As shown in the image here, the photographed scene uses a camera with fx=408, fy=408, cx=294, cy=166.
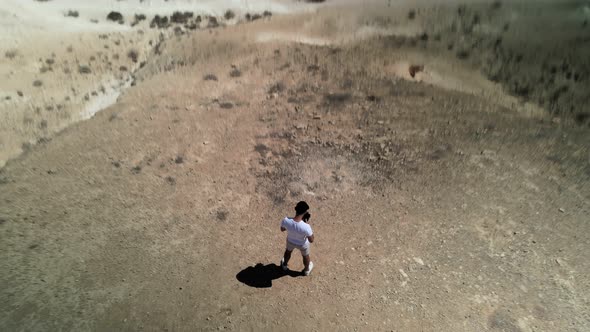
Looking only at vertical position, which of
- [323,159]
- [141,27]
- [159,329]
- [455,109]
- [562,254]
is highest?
[141,27]

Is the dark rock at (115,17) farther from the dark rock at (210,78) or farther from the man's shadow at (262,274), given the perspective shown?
the man's shadow at (262,274)

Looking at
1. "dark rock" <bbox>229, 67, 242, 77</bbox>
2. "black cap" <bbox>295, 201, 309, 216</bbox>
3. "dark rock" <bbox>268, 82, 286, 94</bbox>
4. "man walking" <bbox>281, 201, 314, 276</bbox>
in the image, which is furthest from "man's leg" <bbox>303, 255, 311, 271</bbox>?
"dark rock" <bbox>229, 67, 242, 77</bbox>

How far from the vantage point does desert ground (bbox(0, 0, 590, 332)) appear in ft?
29.1

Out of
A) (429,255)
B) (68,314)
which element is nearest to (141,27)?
(68,314)

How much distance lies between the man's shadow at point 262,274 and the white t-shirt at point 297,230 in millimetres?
1384

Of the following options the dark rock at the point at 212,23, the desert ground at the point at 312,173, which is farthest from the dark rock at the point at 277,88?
the dark rock at the point at 212,23

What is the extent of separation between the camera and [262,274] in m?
9.40

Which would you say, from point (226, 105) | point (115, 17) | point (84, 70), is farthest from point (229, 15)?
point (226, 105)

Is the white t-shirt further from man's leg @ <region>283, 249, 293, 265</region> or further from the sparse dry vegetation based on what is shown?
the sparse dry vegetation

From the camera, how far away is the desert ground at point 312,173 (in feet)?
29.1

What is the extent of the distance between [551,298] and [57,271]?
11153 mm

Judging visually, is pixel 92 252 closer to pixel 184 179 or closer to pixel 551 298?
pixel 184 179

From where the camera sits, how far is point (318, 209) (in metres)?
11.2

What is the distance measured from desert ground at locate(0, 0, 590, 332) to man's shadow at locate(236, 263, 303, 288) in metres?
0.05
